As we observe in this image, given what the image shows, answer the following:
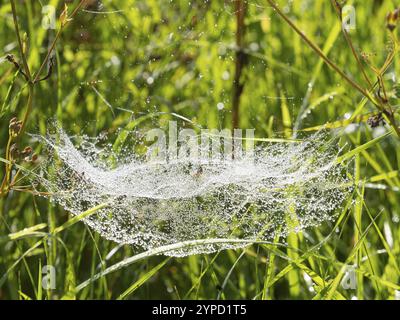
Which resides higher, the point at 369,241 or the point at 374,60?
the point at 374,60

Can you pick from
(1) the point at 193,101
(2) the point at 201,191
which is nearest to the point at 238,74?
(1) the point at 193,101

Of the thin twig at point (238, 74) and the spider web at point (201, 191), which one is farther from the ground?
the thin twig at point (238, 74)

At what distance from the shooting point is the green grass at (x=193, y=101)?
164cm

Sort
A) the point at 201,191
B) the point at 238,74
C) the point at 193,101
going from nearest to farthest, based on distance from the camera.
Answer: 1. the point at 201,191
2. the point at 238,74
3. the point at 193,101

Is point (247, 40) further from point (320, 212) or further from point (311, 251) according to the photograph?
point (311, 251)

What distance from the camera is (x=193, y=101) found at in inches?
81.4

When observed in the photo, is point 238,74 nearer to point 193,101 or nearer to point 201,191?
point 193,101
